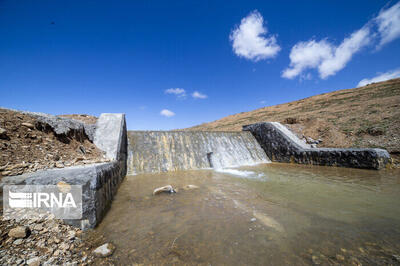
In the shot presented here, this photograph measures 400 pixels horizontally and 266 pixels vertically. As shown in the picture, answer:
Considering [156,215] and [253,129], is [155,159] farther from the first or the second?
[253,129]

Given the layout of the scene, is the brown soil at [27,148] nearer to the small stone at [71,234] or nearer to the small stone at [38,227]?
the small stone at [38,227]

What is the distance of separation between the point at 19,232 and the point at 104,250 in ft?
2.91

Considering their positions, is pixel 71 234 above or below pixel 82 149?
below

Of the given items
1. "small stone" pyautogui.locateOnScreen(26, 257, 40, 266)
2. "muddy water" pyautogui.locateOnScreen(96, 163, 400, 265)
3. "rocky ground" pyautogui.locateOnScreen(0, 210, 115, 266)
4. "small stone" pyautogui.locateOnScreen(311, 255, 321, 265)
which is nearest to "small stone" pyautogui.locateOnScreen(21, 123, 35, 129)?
"muddy water" pyautogui.locateOnScreen(96, 163, 400, 265)

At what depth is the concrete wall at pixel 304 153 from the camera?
264 inches

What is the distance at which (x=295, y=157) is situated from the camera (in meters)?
9.45

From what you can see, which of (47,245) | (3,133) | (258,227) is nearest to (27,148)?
(3,133)

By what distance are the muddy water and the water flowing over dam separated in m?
3.63

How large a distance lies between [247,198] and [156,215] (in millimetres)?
2205

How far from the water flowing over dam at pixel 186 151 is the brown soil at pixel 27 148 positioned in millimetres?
3728

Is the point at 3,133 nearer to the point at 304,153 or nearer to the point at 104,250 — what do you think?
the point at 104,250

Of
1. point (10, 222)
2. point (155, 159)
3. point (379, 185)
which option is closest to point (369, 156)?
point (379, 185)

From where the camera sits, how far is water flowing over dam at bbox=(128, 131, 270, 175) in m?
7.99

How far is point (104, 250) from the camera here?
6.27 ft
